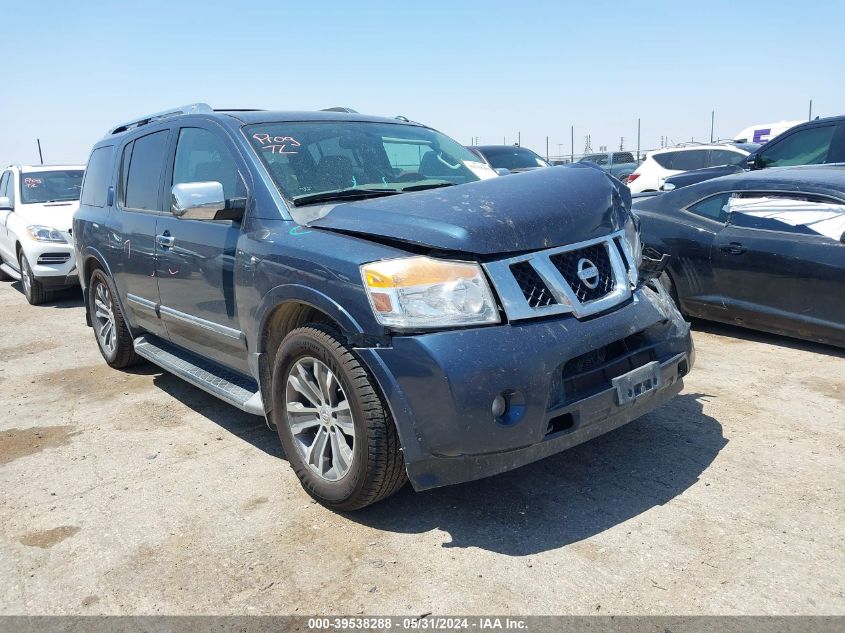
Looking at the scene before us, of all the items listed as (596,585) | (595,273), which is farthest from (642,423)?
(596,585)

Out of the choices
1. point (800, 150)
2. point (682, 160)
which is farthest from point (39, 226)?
point (682, 160)

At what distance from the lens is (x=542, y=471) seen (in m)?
3.57

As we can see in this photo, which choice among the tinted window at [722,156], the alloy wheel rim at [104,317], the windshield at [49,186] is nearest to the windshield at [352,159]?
the alloy wheel rim at [104,317]

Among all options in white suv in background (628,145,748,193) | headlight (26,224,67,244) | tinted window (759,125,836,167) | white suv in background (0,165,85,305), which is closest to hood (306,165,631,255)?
tinted window (759,125,836,167)

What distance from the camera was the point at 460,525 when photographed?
10.2 feet

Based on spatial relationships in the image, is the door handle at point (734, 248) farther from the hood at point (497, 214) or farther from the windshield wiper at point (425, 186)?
the windshield wiper at point (425, 186)

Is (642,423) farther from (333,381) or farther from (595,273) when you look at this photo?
(333,381)

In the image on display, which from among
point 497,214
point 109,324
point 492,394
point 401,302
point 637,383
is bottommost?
point 109,324

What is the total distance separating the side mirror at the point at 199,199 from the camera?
3539 mm

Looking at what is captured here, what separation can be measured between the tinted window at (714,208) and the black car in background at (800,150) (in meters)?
2.26

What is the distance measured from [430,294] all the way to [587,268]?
0.75 metres

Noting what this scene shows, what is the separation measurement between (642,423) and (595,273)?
4.33ft

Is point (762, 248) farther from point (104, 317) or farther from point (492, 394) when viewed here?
point (104, 317)

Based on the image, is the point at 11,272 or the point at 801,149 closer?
the point at 801,149
